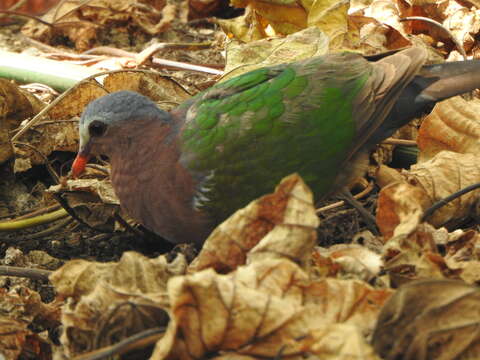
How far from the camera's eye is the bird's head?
269 centimetres

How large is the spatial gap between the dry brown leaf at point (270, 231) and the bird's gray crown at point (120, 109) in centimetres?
87

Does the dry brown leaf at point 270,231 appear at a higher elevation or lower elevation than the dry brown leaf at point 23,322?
higher

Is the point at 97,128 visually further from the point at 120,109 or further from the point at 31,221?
the point at 31,221

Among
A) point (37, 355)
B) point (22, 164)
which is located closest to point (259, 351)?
point (37, 355)

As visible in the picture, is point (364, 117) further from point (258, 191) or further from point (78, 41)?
point (78, 41)

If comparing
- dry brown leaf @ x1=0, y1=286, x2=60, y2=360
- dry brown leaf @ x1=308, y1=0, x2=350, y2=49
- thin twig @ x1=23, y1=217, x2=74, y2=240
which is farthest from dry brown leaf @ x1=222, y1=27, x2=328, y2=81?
dry brown leaf @ x1=0, y1=286, x2=60, y2=360

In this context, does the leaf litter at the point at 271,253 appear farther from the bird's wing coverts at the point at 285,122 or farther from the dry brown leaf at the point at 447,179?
the bird's wing coverts at the point at 285,122

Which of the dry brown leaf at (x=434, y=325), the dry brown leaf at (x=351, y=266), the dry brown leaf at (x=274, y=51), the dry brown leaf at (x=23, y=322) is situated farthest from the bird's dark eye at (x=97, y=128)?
the dry brown leaf at (x=434, y=325)

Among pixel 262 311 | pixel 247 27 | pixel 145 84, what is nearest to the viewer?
pixel 262 311

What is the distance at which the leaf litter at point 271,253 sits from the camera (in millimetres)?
1769

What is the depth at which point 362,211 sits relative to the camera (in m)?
2.93

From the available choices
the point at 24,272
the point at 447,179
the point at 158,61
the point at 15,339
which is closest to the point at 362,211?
the point at 447,179

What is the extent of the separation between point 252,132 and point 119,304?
0.91 meters

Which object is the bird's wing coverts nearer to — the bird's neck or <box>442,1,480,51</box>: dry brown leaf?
the bird's neck
